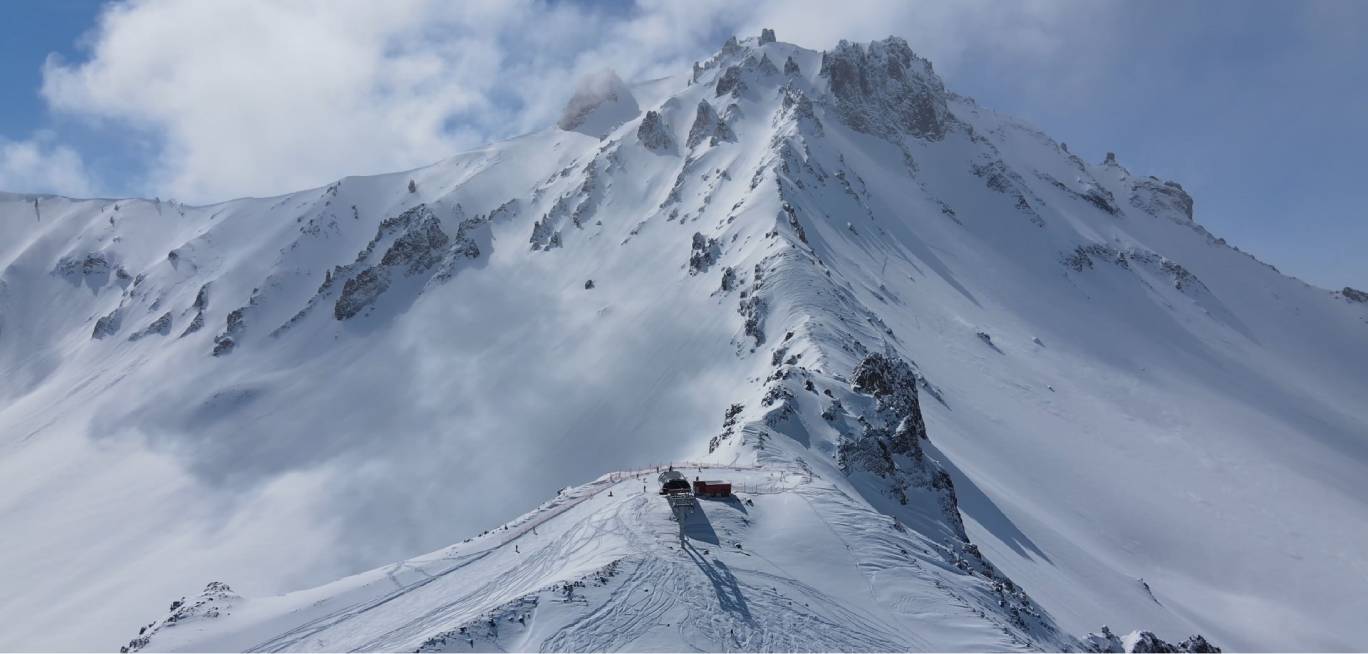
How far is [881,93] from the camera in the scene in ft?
522

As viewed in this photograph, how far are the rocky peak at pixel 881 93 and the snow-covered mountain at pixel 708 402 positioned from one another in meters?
1.03

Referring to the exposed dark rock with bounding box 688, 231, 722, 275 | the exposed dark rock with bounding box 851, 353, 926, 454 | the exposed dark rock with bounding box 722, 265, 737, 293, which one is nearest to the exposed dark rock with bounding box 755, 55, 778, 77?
the exposed dark rock with bounding box 688, 231, 722, 275

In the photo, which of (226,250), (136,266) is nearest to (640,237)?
(226,250)

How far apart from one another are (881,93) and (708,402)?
11233cm

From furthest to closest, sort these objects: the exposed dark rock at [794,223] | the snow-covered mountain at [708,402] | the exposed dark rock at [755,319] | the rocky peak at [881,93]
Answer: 1. the rocky peak at [881,93]
2. the exposed dark rock at [794,223]
3. the exposed dark rock at [755,319]
4. the snow-covered mountain at [708,402]

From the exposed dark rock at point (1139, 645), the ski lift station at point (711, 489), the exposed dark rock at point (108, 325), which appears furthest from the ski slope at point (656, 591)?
the exposed dark rock at point (108, 325)

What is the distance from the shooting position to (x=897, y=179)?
135 meters

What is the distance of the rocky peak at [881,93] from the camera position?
5960 inches

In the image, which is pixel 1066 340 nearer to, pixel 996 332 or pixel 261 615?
pixel 996 332

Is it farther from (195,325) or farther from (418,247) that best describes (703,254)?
(195,325)

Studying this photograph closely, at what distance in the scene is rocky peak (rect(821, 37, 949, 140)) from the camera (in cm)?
15138

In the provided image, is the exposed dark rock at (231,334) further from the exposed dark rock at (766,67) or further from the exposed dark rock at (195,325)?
the exposed dark rock at (766,67)

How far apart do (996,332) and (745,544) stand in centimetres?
7553

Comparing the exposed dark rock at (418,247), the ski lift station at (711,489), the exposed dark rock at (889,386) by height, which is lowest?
the ski lift station at (711,489)
